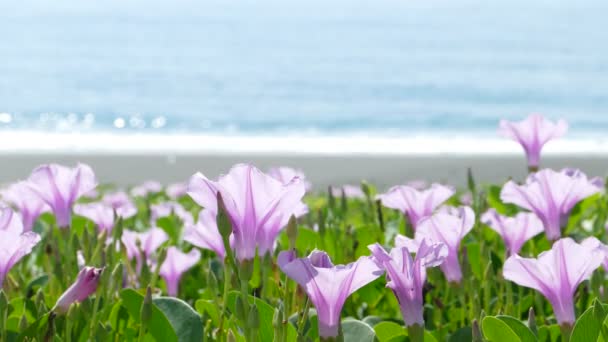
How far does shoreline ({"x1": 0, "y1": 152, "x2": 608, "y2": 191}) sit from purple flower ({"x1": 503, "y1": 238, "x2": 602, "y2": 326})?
19.7 feet

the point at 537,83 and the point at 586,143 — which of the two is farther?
the point at 537,83

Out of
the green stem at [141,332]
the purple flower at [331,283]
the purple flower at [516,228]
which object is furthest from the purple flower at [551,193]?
the green stem at [141,332]

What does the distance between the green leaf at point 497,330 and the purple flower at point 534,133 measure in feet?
3.68

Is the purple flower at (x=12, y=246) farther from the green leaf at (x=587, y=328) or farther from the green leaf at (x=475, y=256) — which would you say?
the green leaf at (x=475, y=256)

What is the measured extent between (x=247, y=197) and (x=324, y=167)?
8581 millimetres

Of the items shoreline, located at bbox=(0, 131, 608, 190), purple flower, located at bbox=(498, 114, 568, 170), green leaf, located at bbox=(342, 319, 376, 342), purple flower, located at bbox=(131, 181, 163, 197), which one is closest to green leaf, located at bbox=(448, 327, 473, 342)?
green leaf, located at bbox=(342, 319, 376, 342)

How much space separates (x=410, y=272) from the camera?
115 cm

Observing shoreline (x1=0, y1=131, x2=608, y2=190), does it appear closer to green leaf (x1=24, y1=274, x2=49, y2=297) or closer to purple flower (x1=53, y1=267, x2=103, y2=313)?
green leaf (x1=24, y1=274, x2=49, y2=297)

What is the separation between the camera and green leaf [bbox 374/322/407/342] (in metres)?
1.35

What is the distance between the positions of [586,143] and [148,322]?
A: 15153 millimetres

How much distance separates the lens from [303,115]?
2109cm

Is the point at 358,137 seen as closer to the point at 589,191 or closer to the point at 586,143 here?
the point at 586,143

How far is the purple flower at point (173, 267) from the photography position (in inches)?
75.7

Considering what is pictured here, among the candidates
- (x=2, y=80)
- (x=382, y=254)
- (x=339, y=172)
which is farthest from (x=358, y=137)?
(x=382, y=254)
